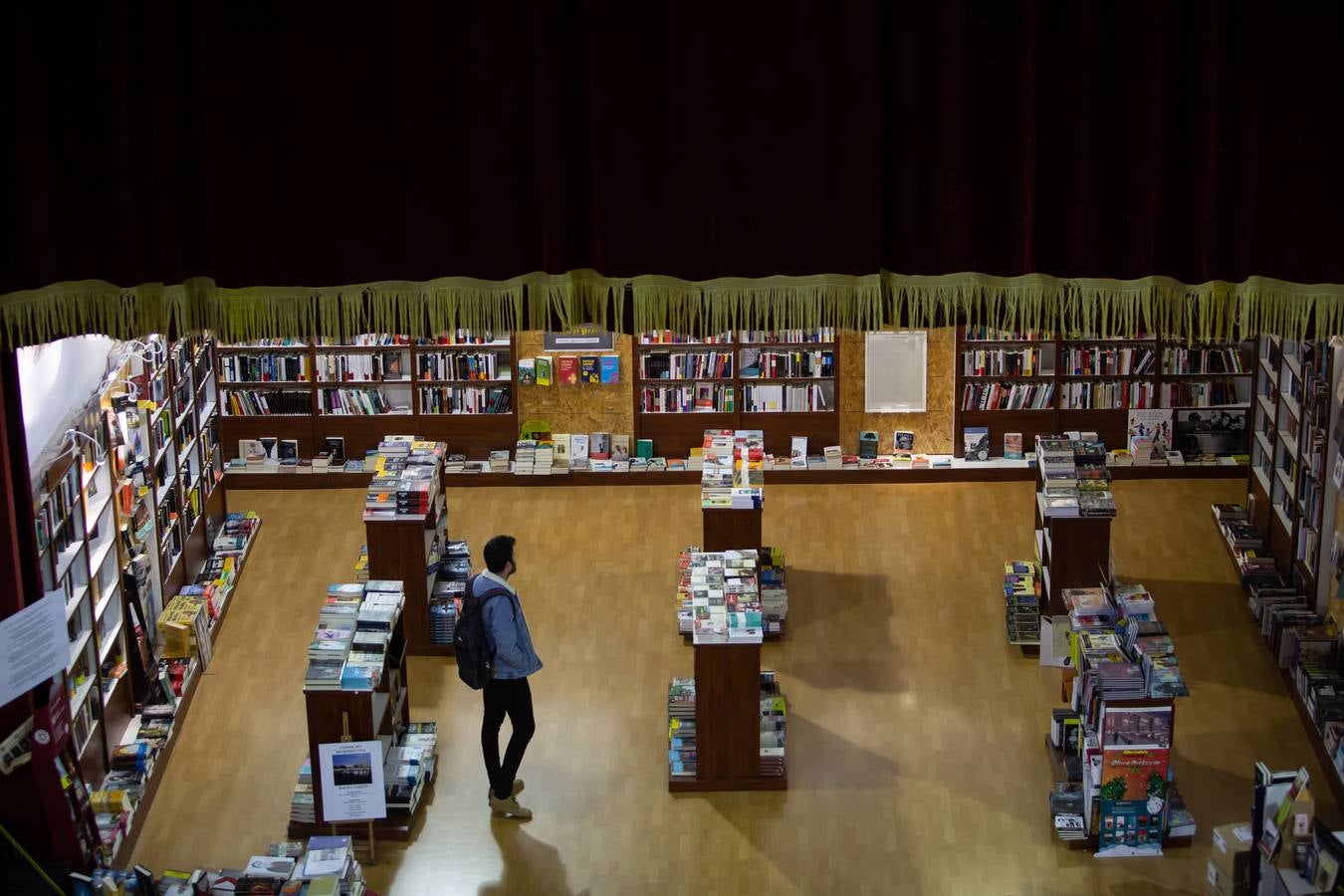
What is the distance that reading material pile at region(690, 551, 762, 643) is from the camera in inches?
313

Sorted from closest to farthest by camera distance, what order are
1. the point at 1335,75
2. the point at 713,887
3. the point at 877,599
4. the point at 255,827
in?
the point at 1335,75, the point at 713,887, the point at 255,827, the point at 877,599

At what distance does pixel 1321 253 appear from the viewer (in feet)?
15.1

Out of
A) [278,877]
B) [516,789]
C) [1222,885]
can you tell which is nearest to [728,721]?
[516,789]

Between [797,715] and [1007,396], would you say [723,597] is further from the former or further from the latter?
[1007,396]

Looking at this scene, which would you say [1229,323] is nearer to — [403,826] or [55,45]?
[55,45]

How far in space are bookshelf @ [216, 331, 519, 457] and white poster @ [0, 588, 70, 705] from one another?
21.8ft

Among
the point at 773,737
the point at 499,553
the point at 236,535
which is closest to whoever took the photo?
the point at 499,553

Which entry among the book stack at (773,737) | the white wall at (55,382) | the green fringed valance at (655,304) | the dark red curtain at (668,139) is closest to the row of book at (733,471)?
the book stack at (773,737)

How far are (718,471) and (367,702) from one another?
11.5ft

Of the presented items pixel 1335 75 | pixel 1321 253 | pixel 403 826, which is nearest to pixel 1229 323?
pixel 1321 253

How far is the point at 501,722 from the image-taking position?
25.7 ft

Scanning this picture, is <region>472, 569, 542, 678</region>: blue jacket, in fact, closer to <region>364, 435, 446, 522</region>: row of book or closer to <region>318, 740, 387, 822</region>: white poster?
<region>318, 740, 387, 822</region>: white poster

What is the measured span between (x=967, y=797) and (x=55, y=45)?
5756 mm

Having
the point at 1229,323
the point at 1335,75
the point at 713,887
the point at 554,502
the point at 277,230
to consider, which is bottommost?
the point at 713,887
